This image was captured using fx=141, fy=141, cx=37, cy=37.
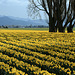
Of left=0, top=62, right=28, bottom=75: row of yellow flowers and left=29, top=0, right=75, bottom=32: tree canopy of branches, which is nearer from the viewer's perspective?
left=0, top=62, right=28, bottom=75: row of yellow flowers

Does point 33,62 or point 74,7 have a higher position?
point 74,7

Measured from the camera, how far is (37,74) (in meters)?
4.94

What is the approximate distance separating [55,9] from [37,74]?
20.0 metres

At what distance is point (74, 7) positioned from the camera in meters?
24.5

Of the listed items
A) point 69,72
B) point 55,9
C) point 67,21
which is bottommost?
point 69,72

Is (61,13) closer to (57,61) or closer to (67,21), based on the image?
(67,21)

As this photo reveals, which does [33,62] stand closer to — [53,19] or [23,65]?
[23,65]

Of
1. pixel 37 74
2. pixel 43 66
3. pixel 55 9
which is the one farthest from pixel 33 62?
pixel 55 9

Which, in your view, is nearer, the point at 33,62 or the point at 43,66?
the point at 43,66

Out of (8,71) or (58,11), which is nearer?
(8,71)

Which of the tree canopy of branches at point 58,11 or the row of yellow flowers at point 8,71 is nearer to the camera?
the row of yellow flowers at point 8,71

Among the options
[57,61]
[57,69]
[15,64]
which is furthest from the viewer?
[57,61]

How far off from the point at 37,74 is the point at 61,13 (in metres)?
20.4

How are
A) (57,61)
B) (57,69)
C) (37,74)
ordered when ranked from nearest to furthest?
(37,74)
(57,69)
(57,61)
